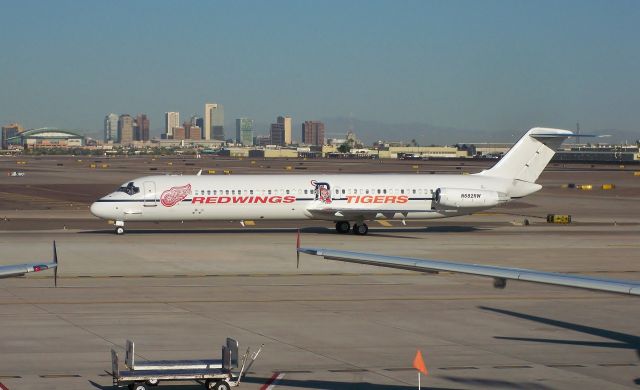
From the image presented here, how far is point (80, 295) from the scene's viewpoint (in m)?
32.0

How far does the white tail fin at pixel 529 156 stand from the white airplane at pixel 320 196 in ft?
0.19

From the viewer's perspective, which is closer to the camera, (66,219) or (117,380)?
(117,380)

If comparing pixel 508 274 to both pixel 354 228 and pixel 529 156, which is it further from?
pixel 529 156

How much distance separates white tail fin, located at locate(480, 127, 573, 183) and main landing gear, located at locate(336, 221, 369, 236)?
8.32m

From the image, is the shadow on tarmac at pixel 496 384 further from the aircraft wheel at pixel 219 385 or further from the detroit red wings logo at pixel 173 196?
the detroit red wings logo at pixel 173 196

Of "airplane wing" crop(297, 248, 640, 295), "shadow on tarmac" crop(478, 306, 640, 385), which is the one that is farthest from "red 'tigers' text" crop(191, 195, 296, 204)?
"airplane wing" crop(297, 248, 640, 295)

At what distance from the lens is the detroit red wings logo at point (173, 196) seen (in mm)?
52688

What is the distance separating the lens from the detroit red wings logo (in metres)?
52.7

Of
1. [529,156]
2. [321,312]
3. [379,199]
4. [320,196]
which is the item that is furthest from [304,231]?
[321,312]

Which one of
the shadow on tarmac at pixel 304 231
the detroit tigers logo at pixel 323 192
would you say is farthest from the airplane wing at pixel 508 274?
the detroit tigers logo at pixel 323 192

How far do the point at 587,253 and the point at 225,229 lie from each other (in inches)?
838

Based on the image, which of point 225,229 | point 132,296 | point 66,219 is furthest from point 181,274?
point 66,219

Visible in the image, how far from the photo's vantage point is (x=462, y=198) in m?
54.3

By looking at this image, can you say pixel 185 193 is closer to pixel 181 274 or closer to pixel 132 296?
pixel 181 274
